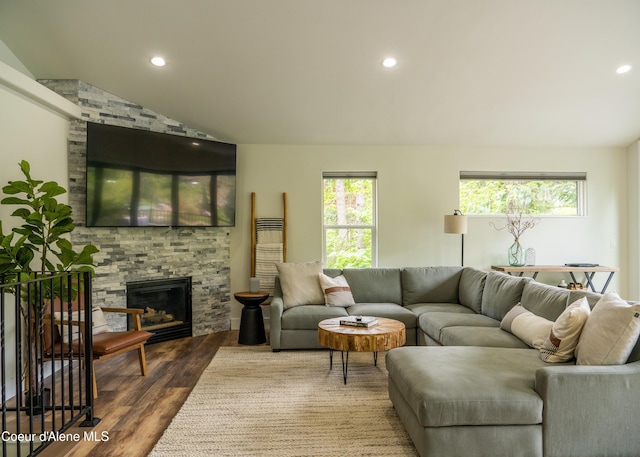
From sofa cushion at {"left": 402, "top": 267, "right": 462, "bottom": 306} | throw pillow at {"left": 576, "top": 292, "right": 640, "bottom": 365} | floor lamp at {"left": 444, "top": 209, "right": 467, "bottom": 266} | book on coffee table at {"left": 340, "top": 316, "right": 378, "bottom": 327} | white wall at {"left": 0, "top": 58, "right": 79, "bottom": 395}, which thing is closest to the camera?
throw pillow at {"left": 576, "top": 292, "right": 640, "bottom": 365}

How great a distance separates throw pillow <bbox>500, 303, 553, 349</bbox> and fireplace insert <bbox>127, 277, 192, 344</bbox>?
351 cm

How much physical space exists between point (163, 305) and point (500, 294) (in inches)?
145

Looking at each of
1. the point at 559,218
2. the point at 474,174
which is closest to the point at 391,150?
the point at 474,174

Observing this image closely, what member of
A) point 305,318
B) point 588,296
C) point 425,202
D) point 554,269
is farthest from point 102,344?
point 554,269

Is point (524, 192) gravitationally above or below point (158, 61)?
below

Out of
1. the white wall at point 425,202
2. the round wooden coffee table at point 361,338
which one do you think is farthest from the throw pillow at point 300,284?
the round wooden coffee table at point 361,338

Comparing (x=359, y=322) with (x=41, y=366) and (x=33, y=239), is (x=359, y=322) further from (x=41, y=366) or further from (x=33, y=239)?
(x=33, y=239)

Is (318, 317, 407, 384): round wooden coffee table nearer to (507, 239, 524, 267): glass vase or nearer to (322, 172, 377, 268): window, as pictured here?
(322, 172, 377, 268): window

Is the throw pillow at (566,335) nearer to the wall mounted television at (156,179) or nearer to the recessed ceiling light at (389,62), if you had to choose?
the recessed ceiling light at (389,62)

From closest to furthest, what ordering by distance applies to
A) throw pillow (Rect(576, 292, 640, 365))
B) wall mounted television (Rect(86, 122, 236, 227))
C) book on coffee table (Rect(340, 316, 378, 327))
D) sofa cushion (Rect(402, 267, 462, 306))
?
throw pillow (Rect(576, 292, 640, 365))
book on coffee table (Rect(340, 316, 378, 327))
wall mounted television (Rect(86, 122, 236, 227))
sofa cushion (Rect(402, 267, 462, 306))

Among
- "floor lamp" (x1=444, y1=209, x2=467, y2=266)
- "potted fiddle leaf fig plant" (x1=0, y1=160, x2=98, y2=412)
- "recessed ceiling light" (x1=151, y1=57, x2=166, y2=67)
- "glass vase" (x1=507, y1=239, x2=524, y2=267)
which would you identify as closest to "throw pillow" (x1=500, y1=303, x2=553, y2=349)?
"floor lamp" (x1=444, y1=209, x2=467, y2=266)

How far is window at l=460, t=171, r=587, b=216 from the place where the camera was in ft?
18.5

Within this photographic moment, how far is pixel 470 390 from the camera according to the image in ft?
6.87

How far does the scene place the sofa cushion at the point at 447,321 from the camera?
11.9 feet
